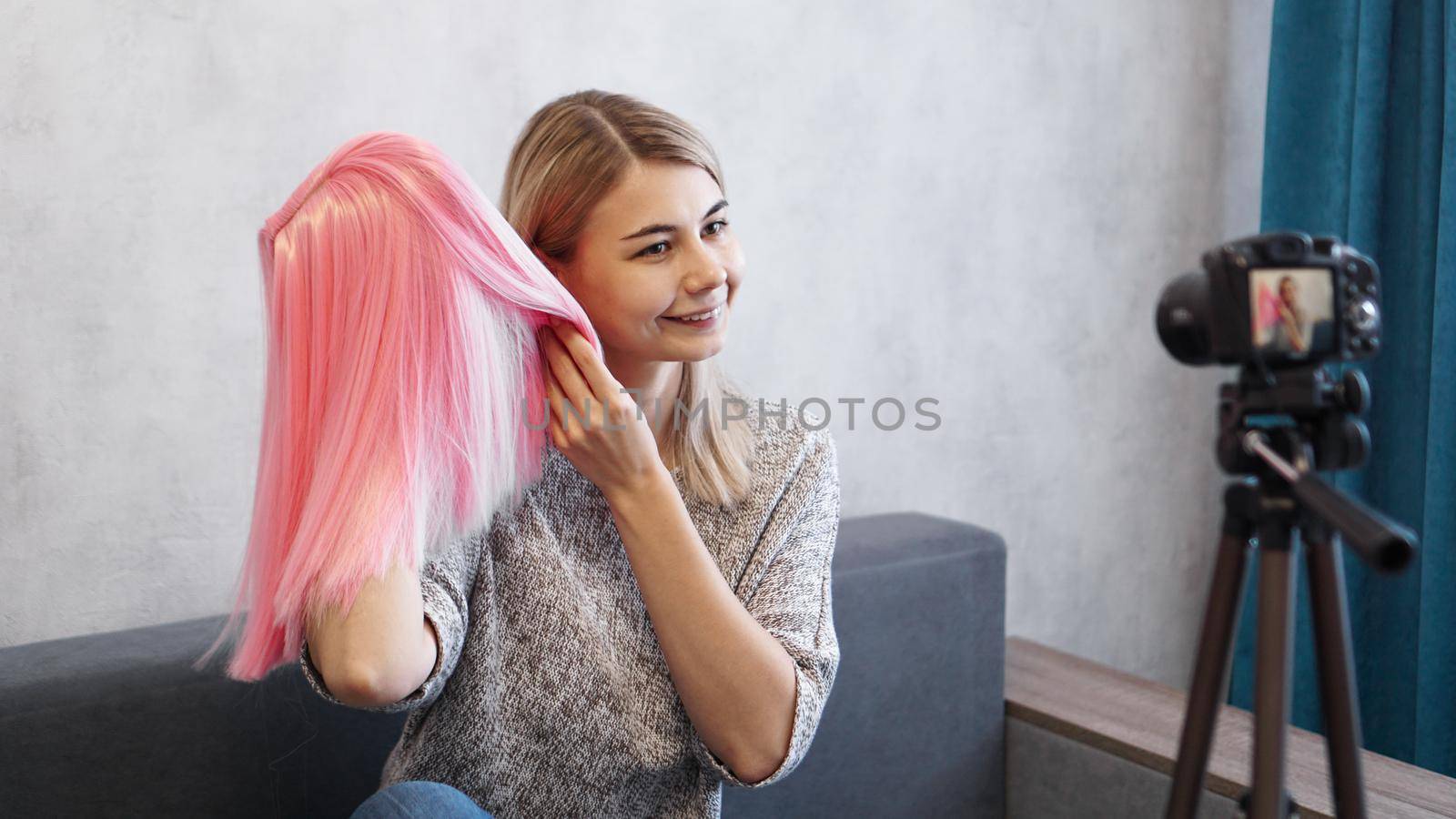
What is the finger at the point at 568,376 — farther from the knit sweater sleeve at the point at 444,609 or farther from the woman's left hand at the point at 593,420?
the knit sweater sleeve at the point at 444,609

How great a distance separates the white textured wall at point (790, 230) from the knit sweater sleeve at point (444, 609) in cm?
41

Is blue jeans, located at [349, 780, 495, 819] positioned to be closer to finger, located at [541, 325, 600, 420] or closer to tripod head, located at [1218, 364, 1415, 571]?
finger, located at [541, 325, 600, 420]

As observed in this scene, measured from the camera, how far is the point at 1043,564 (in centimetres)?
220

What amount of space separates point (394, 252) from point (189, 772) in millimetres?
603

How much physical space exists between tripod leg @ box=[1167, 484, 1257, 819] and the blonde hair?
2.02ft

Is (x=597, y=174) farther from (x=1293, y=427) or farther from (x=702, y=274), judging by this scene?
(x=1293, y=427)

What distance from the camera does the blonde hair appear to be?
1147 millimetres

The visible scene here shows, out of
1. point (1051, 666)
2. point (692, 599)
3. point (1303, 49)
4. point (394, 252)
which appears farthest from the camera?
point (1303, 49)

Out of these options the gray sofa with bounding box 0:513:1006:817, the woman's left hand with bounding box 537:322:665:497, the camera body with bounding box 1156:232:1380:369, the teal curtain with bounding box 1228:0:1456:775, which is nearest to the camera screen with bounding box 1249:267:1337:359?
the camera body with bounding box 1156:232:1380:369

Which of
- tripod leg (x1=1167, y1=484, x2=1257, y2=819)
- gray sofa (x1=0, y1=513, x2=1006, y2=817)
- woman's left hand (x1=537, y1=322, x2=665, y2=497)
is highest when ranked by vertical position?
woman's left hand (x1=537, y1=322, x2=665, y2=497)

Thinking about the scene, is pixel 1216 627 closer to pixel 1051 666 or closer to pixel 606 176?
pixel 606 176

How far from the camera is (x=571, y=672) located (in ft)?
3.72

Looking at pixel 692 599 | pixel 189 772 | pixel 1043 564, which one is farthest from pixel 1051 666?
pixel 189 772

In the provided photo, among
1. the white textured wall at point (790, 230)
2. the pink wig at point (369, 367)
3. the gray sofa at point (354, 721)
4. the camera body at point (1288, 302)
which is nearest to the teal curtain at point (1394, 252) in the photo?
the white textured wall at point (790, 230)
